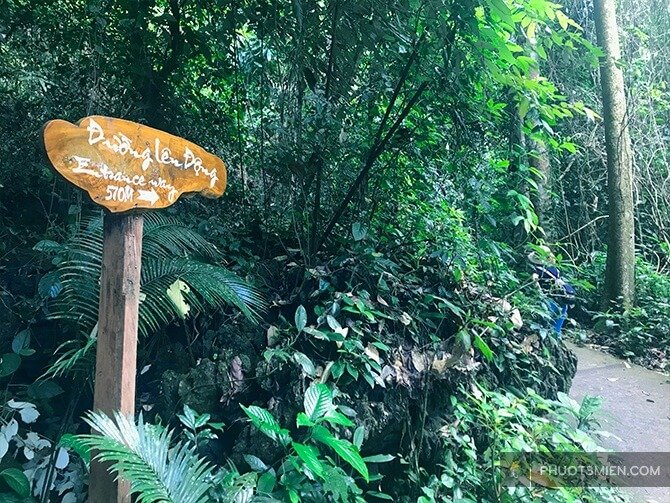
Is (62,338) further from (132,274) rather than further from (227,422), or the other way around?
(132,274)

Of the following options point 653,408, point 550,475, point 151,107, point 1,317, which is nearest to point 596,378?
point 653,408

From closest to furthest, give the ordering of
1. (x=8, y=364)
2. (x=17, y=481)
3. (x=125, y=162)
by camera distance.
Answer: (x=125, y=162) → (x=17, y=481) → (x=8, y=364)

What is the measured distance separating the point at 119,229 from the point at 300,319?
1.23m

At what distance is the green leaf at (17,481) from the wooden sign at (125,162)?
1.21 metres

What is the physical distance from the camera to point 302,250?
3.29 meters

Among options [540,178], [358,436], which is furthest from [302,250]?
[540,178]

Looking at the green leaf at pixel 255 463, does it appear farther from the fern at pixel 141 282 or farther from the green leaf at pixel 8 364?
the green leaf at pixel 8 364

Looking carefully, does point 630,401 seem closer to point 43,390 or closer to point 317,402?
point 317,402

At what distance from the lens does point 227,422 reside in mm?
2635

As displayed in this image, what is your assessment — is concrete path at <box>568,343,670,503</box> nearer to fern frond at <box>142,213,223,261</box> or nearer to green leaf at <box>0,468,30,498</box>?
fern frond at <box>142,213,223,261</box>

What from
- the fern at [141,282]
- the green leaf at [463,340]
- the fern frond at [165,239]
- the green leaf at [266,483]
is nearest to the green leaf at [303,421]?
the green leaf at [266,483]

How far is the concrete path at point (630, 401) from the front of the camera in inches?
155

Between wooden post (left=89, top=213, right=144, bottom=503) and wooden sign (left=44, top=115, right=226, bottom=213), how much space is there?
117 mm

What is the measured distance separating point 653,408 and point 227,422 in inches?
171
